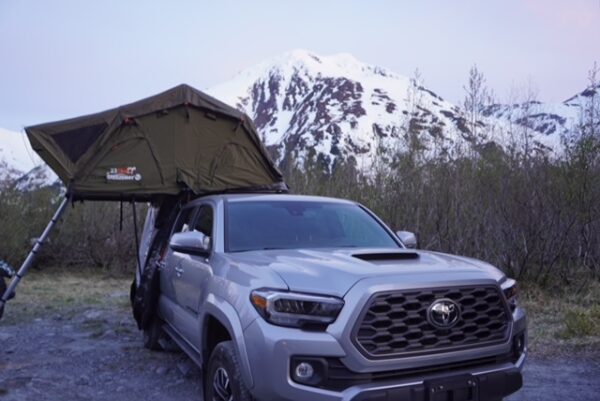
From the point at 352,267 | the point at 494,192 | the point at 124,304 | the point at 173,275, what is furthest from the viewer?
the point at 494,192

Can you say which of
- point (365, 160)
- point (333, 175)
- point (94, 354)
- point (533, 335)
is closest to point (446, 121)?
point (365, 160)

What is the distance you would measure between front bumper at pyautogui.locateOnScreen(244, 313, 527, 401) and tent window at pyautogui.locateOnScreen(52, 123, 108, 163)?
4.17 m

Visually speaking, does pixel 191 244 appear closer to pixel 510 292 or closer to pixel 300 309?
pixel 300 309

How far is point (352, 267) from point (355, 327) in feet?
1.60

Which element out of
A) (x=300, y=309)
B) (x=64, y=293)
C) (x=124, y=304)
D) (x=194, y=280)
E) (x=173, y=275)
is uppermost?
(x=300, y=309)

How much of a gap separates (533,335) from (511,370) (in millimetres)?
4063

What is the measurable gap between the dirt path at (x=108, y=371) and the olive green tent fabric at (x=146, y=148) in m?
1.86

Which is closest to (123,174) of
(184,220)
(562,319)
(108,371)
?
(184,220)

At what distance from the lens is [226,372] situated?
3.89 metres

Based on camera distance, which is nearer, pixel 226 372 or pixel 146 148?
pixel 226 372

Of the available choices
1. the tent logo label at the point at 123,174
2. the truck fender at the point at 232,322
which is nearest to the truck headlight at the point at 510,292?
the truck fender at the point at 232,322

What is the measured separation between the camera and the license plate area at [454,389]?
3420 millimetres

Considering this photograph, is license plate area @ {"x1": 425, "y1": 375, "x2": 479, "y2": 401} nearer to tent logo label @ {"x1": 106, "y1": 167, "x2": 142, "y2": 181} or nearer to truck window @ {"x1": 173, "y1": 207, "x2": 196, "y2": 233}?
truck window @ {"x1": 173, "y1": 207, "x2": 196, "y2": 233}

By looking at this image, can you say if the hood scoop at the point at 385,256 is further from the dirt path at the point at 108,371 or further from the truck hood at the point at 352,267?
the dirt path at the point at 108,371
